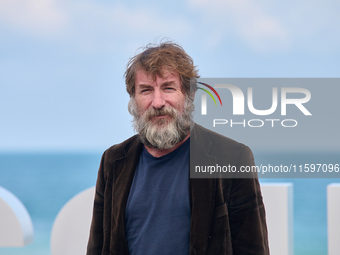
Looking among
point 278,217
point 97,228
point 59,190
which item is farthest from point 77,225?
point 59,190

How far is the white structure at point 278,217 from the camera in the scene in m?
2.98

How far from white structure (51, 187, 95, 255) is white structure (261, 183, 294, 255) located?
1.16 metres

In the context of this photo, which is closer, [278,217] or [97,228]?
[97,228]

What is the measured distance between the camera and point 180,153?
2.07m

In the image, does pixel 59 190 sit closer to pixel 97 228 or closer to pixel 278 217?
pixel 278 217

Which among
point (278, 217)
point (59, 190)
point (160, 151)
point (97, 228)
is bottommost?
point (97, 228)

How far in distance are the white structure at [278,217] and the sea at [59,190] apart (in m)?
9.31

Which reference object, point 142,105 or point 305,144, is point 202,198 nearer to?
point 142,105

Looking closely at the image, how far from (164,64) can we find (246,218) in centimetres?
73

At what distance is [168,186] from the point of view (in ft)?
6.51

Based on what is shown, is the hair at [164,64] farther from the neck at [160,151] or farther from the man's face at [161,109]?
the neck at [160,151]

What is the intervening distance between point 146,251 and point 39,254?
10259mm

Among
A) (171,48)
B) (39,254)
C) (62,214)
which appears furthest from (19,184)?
(171,48)

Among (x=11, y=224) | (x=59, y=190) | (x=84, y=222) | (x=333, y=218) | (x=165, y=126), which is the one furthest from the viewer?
(x=59, y=190)
